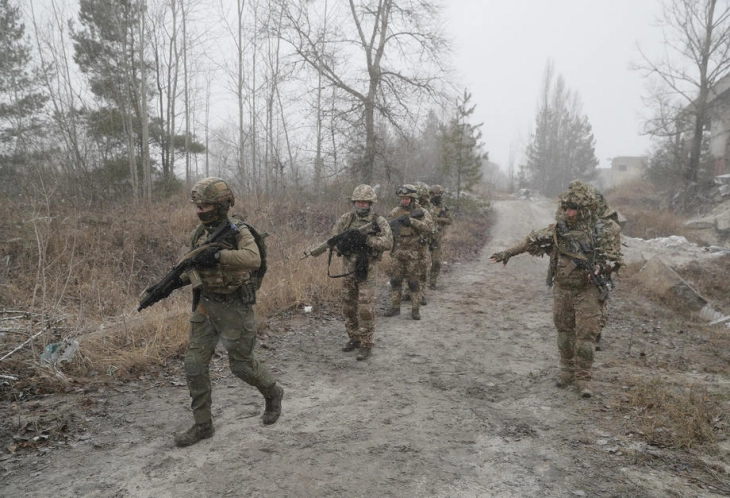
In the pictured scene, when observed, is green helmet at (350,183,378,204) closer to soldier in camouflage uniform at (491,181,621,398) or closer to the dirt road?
the dirt road

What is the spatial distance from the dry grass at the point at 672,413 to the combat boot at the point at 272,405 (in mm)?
2883

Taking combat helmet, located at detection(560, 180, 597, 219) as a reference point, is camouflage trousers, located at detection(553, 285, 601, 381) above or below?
below

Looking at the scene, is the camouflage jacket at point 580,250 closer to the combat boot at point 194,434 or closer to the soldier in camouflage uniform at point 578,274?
the soldier in camouflage uniform at point 578,274

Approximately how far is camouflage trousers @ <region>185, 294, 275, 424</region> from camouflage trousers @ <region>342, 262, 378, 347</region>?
1.99 meters

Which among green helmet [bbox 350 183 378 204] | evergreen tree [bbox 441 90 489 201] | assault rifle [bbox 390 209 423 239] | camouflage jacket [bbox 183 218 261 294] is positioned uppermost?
evergreen tree [bbox 441 90 489 201]

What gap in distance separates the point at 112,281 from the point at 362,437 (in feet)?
17.2

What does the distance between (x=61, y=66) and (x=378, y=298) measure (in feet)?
44.4

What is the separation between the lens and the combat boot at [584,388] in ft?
13.1

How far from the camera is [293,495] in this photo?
263 centimetres

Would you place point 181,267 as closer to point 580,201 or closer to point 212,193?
point 212,193

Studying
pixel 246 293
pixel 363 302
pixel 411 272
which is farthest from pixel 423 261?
pixel 246 293

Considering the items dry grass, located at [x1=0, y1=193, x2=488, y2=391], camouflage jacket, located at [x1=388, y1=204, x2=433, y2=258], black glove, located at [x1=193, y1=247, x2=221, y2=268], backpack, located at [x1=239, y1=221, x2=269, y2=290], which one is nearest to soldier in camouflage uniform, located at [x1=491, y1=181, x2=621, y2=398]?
camouflage jacket, located at [x1=388, y1=204, x2=433, y2=258]

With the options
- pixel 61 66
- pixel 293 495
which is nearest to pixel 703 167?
pixel 293 495

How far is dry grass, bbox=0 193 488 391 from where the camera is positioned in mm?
4398
